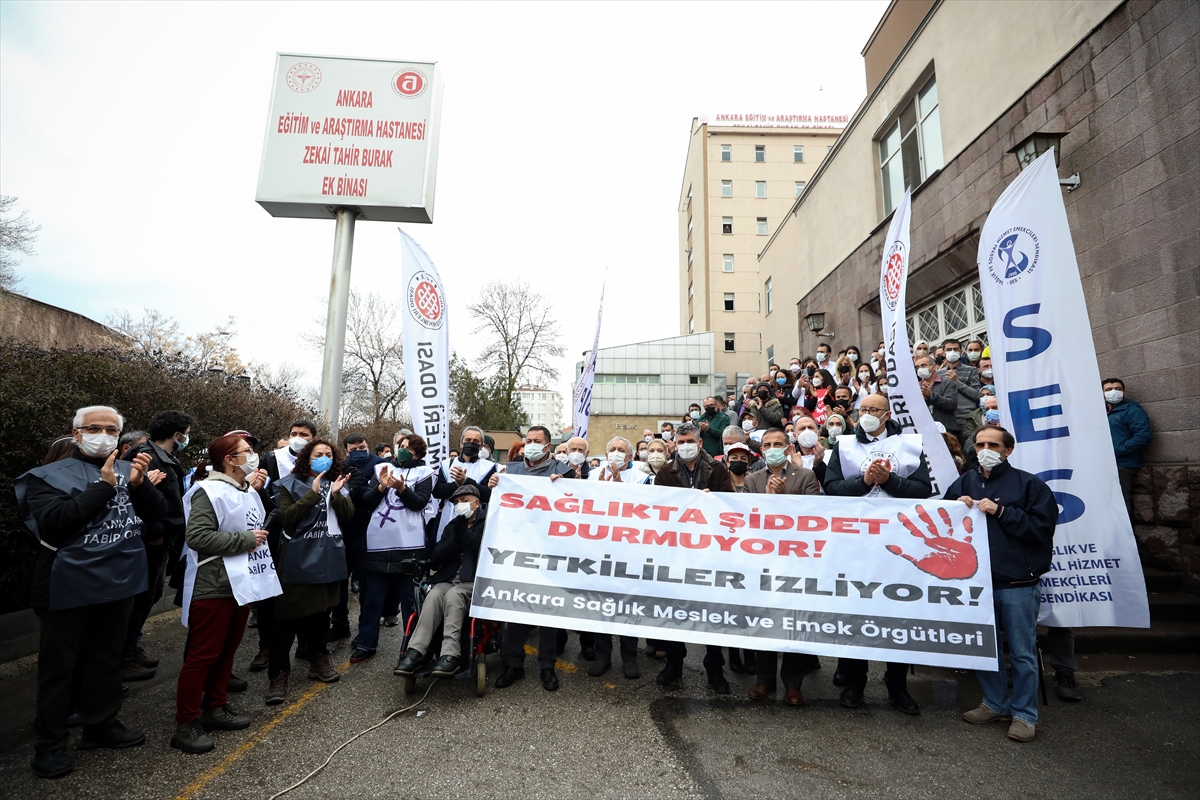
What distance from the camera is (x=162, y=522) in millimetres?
4312

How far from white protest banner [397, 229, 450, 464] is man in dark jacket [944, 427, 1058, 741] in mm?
4186

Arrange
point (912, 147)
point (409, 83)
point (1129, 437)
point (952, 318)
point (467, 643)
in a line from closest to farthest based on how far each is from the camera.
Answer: point (467, 643) → point (1129, 437) → point (952, 318) → point (912, 147) → point (409, 83)

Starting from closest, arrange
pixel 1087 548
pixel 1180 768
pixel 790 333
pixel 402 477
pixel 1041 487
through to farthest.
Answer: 1. pixel 1180 768
2. pixel 1041 487
3. pixel 1087 548
4. pixel 402 477
5. pixel 790 333

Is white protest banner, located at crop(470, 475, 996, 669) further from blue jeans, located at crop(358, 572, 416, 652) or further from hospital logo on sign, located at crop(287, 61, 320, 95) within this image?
hospital logo on sign, located at crop(287, 61, 320, 95)

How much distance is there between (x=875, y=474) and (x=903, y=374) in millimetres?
888

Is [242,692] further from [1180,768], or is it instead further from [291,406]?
[291,406]

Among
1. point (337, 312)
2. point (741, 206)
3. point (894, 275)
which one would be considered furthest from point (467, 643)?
point (741, 206)

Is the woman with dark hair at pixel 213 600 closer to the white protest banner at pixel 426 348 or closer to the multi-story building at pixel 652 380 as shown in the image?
the white protest banner at pixel 426 348

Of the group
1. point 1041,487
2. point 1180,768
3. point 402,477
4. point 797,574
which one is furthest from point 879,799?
point 402,477

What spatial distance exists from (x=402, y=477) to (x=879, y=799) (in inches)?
166

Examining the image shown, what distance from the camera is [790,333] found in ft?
65.3

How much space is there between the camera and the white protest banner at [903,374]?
4.62 meters

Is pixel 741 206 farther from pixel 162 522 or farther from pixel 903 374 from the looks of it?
pixel 162 522

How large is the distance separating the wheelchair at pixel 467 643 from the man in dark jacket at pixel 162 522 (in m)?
1.77
